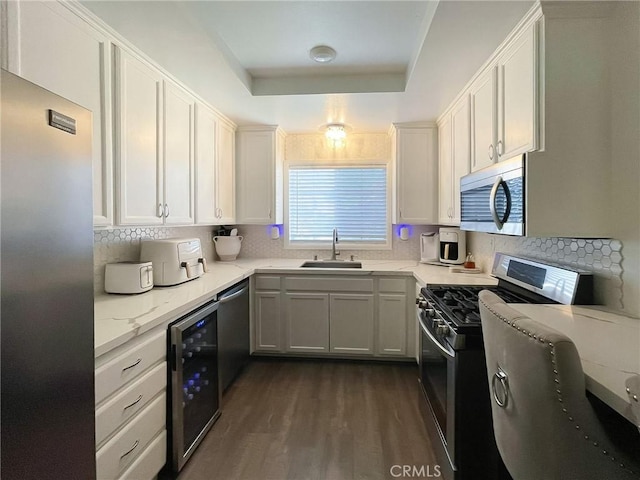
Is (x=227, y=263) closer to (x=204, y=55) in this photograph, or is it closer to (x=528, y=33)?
(x=204, y=55)

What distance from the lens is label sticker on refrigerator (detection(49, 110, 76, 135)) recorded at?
2.77ft

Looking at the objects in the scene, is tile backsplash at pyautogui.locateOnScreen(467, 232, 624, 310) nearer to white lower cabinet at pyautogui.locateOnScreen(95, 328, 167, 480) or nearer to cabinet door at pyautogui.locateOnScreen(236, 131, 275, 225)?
white lower cabinet at pyautogui.locateOnScreen(95, 328, 167, 480)

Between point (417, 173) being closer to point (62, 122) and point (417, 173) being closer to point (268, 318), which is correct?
point (268, 318)

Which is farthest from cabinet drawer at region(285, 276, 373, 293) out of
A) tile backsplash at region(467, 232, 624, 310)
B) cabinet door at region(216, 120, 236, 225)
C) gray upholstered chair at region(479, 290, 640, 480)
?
gray upholstered chair at region(479, 290, 640, 480)

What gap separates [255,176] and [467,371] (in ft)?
8.76

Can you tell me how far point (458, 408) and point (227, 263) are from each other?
2.55 m

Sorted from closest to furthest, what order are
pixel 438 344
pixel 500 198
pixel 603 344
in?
1. pixel 603 344
2. pixel 500 198
3. pixel 438 344

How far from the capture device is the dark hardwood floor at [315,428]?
178cm

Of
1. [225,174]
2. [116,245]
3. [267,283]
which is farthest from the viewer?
[225,174]

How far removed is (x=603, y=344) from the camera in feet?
3.58

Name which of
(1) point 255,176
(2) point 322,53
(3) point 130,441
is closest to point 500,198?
(2) point 322,53

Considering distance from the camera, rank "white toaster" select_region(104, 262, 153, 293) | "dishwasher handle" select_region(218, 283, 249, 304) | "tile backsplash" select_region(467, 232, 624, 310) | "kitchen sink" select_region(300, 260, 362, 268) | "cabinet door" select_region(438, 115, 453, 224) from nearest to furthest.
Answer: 1. "tile backsplash" select_region(467, 232, 624, 310)
2. "white toaster" select_region(104, 262, 153, 293)
3. "dishwasher handle" select_region(218, 283, 249, 304)
4. "cabinet door" select_region(438, 115, 453, 224)
5. "kitchen sink" select_region(300, 260, 362, 268)

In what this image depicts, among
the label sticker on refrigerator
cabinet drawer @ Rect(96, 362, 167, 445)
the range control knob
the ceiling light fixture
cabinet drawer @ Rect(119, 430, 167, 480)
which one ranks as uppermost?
the ceiling light fixture

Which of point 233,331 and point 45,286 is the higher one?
point 45,286
